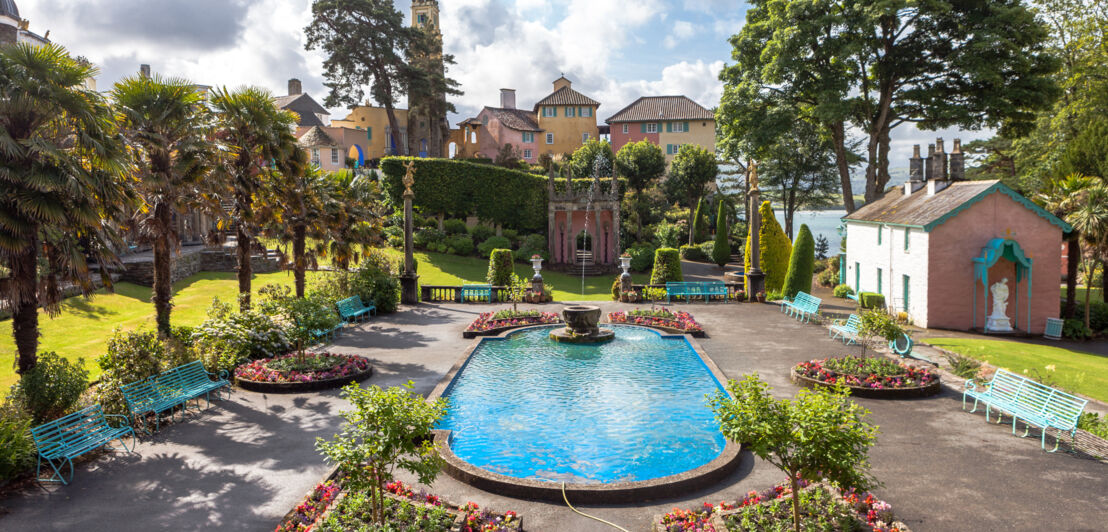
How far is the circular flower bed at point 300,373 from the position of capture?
13.9 metres

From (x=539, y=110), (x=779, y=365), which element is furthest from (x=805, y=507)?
(x=539, y=110)

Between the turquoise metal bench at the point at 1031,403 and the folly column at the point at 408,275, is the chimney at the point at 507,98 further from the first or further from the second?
the turquoise metal bench at the point at 1031,403

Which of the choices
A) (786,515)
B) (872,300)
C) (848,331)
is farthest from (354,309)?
(872,300)

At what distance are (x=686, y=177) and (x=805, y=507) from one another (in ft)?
152

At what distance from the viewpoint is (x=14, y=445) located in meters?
8.76

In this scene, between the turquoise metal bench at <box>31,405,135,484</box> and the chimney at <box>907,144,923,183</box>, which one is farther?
the chimney at <box>907,144,923,183</box>

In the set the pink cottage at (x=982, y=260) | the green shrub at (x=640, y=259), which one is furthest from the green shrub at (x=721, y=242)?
the pink cottage at (x=982, y=260)

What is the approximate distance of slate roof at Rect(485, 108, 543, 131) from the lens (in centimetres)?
6869

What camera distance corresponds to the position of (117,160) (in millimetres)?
11461

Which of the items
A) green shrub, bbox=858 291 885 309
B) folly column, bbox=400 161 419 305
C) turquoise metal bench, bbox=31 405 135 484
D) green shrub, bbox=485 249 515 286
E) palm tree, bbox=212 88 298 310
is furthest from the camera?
green shrub, bbox=485 249 515 286

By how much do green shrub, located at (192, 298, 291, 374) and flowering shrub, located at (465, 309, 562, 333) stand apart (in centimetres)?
622

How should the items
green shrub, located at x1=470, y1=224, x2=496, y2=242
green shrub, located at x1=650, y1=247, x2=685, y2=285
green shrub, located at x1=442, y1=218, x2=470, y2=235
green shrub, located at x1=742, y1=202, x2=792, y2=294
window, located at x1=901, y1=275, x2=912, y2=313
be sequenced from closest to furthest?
window, located at x1=901, y1=275, x2=912, y2=313, green shrub, located at x1=742, y1=202, x2=792, y2=294, green shrub, located at x1=650, y1=247, x2=685, y2=285, green shrub, located at x1=442, y1=218, x2=470, y2=235, green shrub, located at x1=470, y1=224, x2=496, y2=242

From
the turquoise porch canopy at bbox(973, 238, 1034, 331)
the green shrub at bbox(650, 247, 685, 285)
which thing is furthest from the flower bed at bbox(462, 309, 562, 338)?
the turquoise porch canopy at bbox(973, 238, 1034, 331)

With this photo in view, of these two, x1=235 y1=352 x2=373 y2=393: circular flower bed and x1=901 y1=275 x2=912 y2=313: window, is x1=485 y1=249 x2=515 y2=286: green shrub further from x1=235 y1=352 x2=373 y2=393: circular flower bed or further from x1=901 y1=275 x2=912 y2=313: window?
x1=901 y1=275 x2=912 y2=313: window
